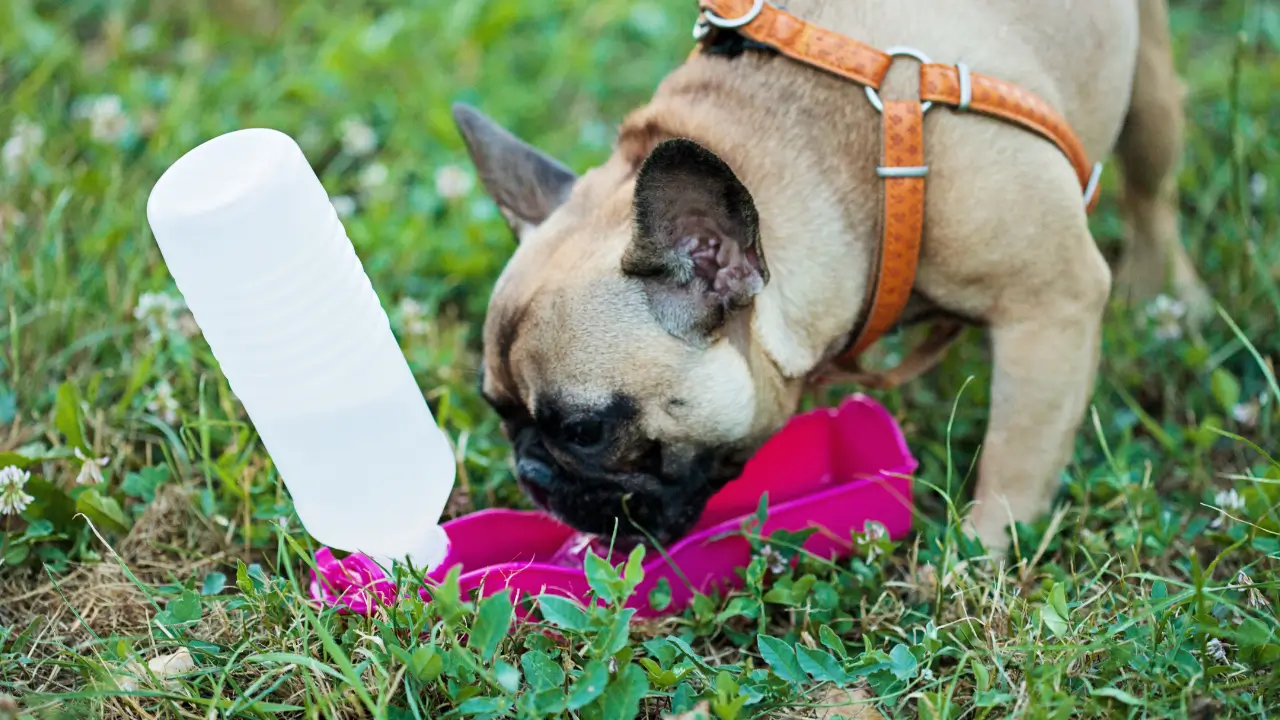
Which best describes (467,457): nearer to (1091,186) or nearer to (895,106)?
(895,106)

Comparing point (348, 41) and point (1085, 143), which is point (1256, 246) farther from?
point (348, 41)

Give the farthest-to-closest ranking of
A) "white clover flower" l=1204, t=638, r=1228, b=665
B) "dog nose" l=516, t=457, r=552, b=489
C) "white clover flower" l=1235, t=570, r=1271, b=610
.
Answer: "dog nose" l=516, t=457, r=552, b=489, "white clover flower" l=1235, t=570, r=1271, b=610, "white clover flower" l=1204, t=638, r=1228, b=665

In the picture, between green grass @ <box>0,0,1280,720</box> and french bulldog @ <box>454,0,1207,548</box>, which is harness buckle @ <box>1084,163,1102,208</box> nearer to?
french bulldog @ <box>454,0,1207,548</box>

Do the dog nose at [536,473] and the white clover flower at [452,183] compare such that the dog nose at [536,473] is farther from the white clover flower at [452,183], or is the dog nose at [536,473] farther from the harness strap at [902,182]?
the white clover flower at [452,183]

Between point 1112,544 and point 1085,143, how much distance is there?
3.34 feet

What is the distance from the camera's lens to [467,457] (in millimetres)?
2949

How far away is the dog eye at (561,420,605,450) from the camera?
8.23 feet

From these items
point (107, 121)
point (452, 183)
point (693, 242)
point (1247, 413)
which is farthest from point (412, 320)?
Result: point (1247, 413)

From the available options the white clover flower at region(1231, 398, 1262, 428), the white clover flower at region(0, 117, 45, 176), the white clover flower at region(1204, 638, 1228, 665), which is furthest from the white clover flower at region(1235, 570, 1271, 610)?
the white clover flower at region(0, 117, 45, 176)

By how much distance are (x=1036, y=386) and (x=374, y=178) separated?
8.07ft

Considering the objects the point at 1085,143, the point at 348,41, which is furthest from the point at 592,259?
the point at 348,41

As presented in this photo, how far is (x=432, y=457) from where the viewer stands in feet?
7.86

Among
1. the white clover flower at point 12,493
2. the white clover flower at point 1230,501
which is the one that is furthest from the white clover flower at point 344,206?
the white clover flower at point 1230,501

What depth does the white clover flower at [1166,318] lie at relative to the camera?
11.3 ft
